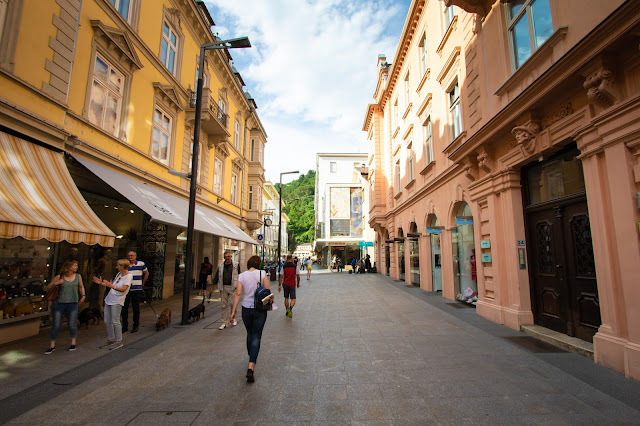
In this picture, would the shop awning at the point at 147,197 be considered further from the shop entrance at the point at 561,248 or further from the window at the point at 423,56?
the window at the point at 423,56

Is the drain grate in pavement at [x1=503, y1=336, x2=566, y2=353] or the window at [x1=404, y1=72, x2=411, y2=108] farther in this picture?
the window at [x1=404, y1=72, x2=411, y2=108]

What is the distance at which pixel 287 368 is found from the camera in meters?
4.60

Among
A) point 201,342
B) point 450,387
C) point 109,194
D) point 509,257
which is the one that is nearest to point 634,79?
point 509,257

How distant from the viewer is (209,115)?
13305 millimetres

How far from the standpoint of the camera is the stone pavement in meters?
3.27

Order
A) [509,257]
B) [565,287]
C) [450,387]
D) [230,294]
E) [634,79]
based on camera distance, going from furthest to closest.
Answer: [230,294] < [509,257] < [565,287] < [634,79] < [450,387]

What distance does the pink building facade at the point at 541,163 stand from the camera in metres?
4.23

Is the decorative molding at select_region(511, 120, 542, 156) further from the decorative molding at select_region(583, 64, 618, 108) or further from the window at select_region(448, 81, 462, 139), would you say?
the window at select_region(448, 81, 462, 139)

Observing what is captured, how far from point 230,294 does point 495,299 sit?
6.57 metres

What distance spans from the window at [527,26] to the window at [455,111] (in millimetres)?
2955

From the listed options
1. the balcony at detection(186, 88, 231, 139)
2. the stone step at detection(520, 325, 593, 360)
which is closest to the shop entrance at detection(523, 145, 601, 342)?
the stone step at detection(520, 325, 593, 360)

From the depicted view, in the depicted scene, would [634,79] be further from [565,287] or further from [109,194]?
[109,194]

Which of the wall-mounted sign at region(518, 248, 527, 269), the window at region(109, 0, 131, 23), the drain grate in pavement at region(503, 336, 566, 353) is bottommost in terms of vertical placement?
the drain grate in pavement at region(503, 336, 566, 353)

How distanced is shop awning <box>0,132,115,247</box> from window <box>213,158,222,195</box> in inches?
370
